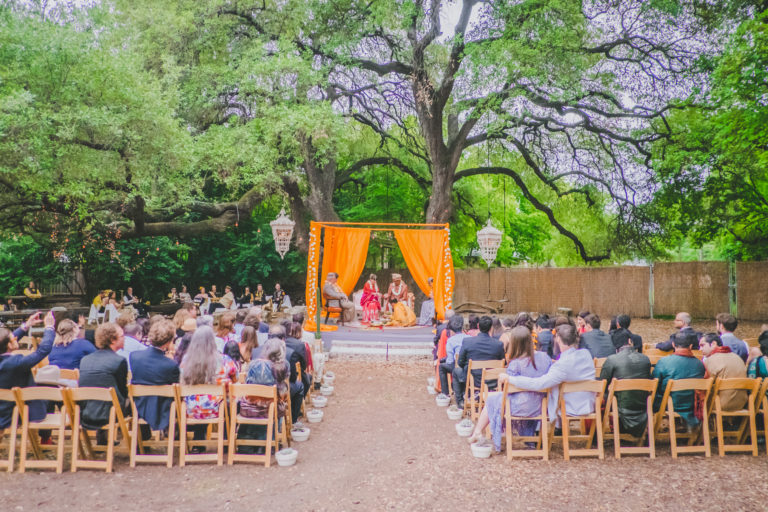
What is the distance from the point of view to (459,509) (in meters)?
3.93

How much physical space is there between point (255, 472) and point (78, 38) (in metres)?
7.20

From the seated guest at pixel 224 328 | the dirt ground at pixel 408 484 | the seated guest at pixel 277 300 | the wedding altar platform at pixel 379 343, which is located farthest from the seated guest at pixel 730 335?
the seated guest at pixel 277 300

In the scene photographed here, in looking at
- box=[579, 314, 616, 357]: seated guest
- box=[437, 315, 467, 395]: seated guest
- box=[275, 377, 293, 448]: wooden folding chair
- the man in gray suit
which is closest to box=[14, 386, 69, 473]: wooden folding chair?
box=[275, 377, 293, 448]: wooden folding chair

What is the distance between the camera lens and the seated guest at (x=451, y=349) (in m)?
6.87

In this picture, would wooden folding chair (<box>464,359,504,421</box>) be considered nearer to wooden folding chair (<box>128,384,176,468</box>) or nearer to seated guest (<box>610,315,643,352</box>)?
seated guest (<box>610,315,643,352</box>)

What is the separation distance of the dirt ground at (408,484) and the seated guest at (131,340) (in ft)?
4.84

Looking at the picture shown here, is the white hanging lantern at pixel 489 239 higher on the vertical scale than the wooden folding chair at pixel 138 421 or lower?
higher

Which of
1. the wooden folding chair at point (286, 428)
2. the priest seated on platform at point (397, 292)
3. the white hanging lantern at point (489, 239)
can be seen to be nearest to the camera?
the wooden folding chair at point (286, 428)

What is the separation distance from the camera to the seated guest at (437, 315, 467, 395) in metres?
6.87

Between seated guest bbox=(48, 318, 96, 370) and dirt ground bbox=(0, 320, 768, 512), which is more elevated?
seated guest bbox=(48, 318, 96, 370)

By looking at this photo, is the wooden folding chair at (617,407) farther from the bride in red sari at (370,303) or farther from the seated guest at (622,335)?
the bride in red sari at (370,303)

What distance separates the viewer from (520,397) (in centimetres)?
501

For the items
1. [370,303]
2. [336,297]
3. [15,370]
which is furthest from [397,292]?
[15,370]

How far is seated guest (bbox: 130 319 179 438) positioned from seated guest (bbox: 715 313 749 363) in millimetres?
5657
